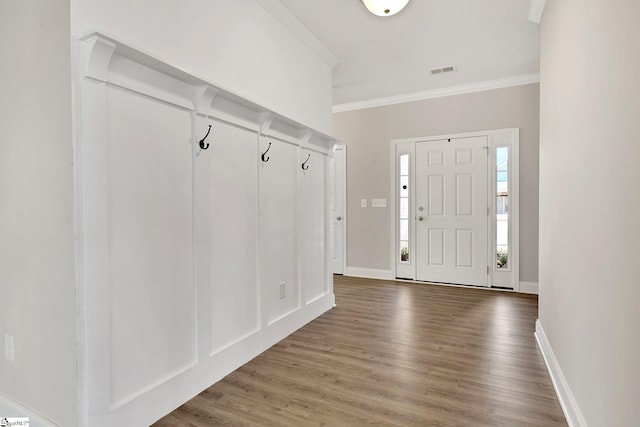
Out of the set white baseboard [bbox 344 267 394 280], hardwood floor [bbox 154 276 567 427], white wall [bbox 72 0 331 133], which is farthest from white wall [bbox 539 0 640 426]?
white baseboard [bbox 344 267 394 280]

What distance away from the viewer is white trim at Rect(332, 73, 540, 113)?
434 cm

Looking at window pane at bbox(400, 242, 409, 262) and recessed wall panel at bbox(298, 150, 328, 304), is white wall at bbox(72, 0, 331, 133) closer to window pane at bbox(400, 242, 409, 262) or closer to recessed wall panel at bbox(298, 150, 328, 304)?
recessed wall panel at bbox(298, 150, 328, 304)

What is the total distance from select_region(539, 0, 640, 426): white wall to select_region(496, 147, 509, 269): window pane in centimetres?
229

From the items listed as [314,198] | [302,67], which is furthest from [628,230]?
[302,67]

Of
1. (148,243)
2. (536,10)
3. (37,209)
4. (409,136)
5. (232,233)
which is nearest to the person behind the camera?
(37,209)

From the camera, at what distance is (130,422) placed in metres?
1.61

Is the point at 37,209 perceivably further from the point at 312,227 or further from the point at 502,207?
the point at 502,207

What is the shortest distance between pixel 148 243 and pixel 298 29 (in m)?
2.30

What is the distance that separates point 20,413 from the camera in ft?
5.56

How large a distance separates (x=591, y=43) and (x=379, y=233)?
3862 millimetres

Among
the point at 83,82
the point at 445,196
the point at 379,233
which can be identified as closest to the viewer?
the point at 83,82

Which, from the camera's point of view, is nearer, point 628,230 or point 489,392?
point 628,230

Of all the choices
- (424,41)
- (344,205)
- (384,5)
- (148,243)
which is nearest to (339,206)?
(344,205)

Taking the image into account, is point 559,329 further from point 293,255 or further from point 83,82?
point 83,82
